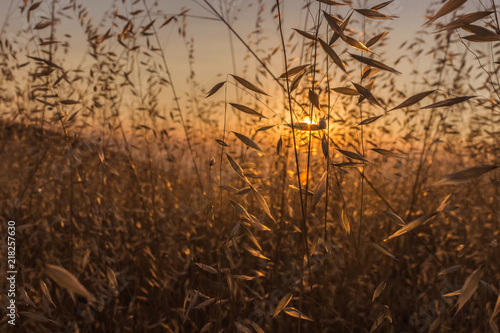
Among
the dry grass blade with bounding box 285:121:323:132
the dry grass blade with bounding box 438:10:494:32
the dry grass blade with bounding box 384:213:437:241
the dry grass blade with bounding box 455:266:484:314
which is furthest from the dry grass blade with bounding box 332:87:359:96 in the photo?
the dry grass blade with bounding box 455:266:484:314

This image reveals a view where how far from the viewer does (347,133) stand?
283cm

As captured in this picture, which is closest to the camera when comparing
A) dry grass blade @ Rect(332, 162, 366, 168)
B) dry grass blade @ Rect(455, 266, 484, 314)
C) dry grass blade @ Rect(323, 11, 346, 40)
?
dry grass blade @ Rect(455, 266, 484, 314)

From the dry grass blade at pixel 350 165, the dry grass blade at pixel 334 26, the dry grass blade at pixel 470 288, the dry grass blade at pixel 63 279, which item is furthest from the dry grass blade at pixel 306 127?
the dry grass blade at pixel 63 279

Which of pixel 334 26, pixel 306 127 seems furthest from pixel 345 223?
pixel 334 26

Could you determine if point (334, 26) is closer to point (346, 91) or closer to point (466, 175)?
point (346, 91)

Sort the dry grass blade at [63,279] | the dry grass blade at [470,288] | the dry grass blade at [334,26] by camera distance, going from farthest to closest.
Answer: the dry grass blade at [334,26], the dry grass blade at [470,288], the dry grass blade at [63,279]

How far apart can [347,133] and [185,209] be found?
4.24 ft

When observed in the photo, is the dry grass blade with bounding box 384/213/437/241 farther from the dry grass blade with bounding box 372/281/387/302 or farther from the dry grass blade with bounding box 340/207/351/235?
the dry grass blade with bounding box 372/281/387/302

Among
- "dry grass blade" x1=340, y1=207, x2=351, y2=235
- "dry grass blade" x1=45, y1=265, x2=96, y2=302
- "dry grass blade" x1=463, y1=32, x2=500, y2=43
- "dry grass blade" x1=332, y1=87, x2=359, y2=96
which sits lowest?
"dry grass blade" x1=45, y1=265, x2=96, y2=302

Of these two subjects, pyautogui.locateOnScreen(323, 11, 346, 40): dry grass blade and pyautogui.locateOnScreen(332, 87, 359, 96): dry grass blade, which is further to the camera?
pyautogui.locateOnScreen(332, 87, 359, 96): dry grass blade

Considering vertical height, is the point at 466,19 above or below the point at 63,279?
above

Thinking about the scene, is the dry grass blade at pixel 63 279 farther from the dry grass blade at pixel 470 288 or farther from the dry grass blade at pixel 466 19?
the dry grass blade at pixel 466 19

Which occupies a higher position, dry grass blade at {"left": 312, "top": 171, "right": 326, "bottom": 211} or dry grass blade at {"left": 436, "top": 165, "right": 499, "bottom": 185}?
dry grass blade at {"left": 436, "top": 165, "right": 499, "bottom": 185}

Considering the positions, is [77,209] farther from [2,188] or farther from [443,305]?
[443,305]
